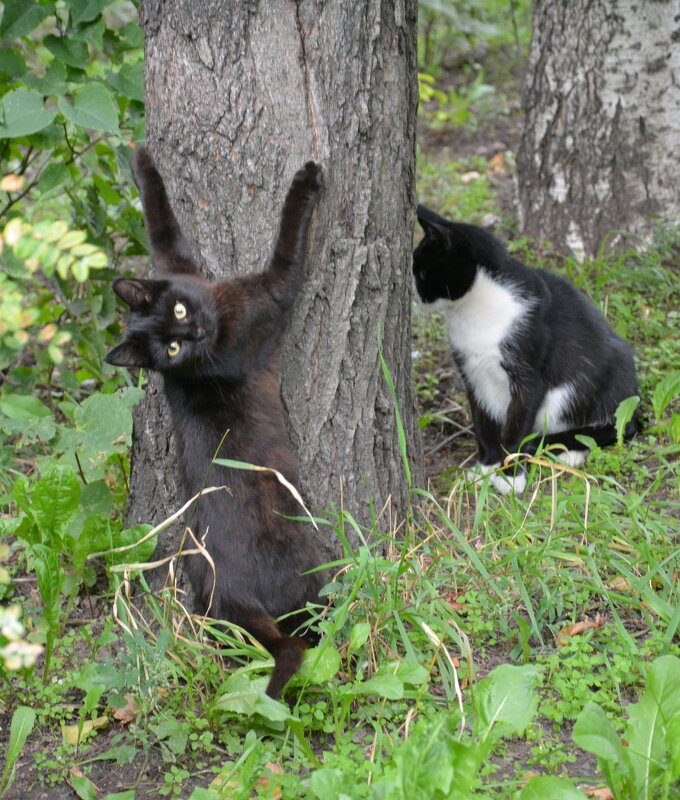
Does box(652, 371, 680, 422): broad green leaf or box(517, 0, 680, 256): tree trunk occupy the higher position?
box(517, 0, 680, 256): tree trunk

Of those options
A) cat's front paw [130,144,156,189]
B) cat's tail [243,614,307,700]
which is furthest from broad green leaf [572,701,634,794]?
cat's front paw [130,144,156,189]

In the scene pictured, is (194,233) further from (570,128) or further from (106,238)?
(570,128)

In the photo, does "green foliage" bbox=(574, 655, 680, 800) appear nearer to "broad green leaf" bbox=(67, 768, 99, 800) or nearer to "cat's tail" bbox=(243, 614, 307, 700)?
"cat's tail" bbox=(243, 614, 307, 700)

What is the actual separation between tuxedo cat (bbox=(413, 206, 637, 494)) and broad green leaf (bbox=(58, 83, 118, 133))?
143cm

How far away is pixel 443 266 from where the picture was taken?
3867mm

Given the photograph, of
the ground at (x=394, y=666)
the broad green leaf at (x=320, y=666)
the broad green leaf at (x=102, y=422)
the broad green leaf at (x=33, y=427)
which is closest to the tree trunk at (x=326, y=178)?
the broad green leaf at (x=102, y=422)

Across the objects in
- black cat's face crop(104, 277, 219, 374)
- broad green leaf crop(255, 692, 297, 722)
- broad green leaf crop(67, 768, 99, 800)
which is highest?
black cat's face crop(104, 277, 219, 374)

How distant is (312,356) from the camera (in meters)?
2.86

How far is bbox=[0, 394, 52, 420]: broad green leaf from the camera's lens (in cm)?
301

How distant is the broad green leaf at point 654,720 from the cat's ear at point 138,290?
1648 millimetres

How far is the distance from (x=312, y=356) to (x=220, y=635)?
0.89 meters

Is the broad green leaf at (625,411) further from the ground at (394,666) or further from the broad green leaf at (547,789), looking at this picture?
the broad green leaf at (547,789)

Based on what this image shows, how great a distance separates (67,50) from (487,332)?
1939 millimetres

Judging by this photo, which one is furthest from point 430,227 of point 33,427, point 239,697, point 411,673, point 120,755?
point 120,755
